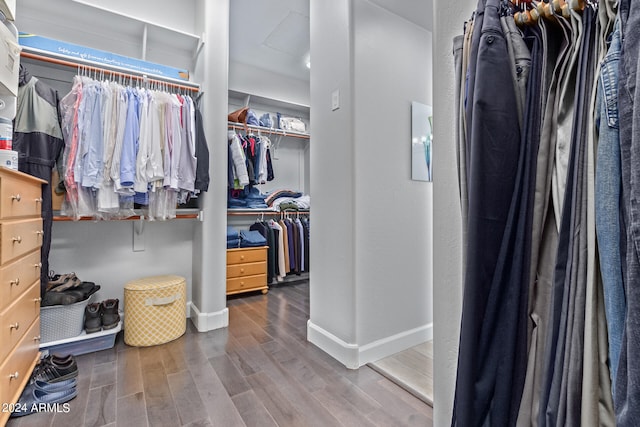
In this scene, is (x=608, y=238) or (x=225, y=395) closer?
(x=608, y=238)

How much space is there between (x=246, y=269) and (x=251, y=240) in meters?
0.31

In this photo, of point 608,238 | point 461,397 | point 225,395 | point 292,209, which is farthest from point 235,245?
point 608,238

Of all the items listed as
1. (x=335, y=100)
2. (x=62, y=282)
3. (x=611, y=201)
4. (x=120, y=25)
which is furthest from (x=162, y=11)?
(x=611, y=201)

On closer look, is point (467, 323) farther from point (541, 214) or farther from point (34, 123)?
point (34, 123)

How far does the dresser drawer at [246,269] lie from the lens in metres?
3.01

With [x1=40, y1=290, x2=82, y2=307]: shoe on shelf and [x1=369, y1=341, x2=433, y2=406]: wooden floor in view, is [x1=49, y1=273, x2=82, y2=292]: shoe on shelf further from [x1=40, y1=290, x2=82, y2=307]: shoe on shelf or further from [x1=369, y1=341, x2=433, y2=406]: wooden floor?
[x1=369, y1=341, x2=433, y2=406]: wooden floor

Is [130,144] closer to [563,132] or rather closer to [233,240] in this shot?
[233,240]

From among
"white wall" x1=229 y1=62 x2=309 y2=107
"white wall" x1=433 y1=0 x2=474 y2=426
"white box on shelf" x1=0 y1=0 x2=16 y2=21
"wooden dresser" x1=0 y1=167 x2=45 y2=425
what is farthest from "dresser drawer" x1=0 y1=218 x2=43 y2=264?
"white wall" x1=229 y1=62 x2=309 y2=107

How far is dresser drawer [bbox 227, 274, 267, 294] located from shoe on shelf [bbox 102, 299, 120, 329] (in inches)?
42.5

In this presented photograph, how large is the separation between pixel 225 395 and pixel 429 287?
1.47 metres

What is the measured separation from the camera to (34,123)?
5.55ft

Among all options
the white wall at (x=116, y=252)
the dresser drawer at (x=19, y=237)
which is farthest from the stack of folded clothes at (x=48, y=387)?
Result: the white wall at (x=116, y=252)

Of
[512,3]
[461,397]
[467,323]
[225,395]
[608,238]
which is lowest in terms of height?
[225,395]

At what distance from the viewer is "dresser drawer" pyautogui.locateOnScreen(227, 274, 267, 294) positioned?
3002mm
